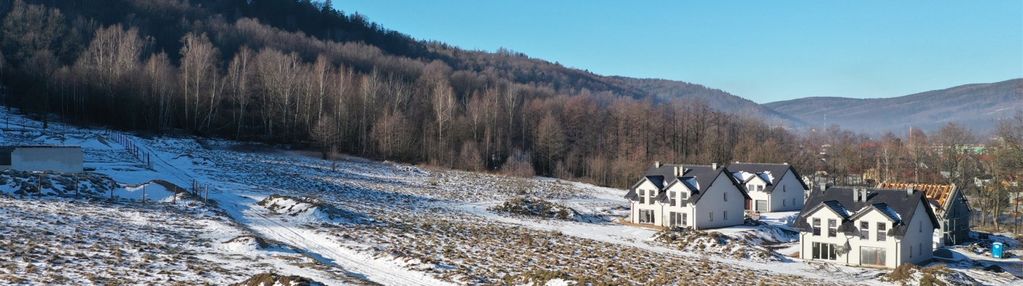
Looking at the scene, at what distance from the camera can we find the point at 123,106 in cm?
7400

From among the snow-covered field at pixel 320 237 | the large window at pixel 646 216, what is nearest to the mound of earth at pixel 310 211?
the snow-covered field at pixel 320 237

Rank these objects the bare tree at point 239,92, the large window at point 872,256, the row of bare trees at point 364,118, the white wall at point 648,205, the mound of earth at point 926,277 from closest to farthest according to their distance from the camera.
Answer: the mound of earth at point 926,277 < the large window at point 872,256 < the white wall at point 648,205 < the row of bare trees at point 364,118 < the bare tree at point 239,92

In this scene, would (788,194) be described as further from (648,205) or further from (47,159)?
(47,159)

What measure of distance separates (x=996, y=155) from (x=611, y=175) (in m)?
40.7

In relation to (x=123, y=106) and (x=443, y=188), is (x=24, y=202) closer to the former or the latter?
(x=443, y=188)

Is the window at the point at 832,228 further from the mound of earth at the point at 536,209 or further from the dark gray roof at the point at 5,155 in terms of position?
the dark gray roof at the point at 5,155

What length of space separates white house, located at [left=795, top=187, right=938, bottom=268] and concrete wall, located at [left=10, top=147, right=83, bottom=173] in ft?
138

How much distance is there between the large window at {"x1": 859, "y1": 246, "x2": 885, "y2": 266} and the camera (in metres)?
36.9

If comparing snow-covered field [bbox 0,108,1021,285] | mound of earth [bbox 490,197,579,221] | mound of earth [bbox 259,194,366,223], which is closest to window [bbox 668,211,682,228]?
snow-covered field [bbox 0,108,1021,285]

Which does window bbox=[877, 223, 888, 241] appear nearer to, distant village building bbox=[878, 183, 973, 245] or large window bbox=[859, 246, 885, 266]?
large window bbox=[859, 246, 885, 266]

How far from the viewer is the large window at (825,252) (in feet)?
125

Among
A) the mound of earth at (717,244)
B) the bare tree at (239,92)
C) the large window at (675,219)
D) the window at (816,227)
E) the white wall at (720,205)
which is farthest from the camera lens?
the bare tree at (239,92)

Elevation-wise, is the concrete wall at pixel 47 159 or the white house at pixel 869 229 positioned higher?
the concrete wall at pixel 47 159

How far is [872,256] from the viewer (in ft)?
122
